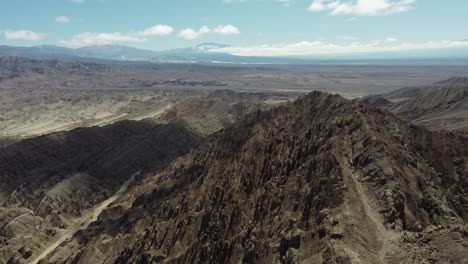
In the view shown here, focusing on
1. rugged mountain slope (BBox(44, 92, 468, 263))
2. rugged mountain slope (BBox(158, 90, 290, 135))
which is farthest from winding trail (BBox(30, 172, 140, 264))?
rugged mountain slope (BBox(158, 90, 290, 135))

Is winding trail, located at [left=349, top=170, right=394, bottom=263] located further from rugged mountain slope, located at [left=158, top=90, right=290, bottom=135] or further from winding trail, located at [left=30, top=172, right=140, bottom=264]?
rugged mountain slope, located at [left=158, top=90, right=290, bottom=135]

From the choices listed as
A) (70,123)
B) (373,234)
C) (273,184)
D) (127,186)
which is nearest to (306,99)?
(273,184)

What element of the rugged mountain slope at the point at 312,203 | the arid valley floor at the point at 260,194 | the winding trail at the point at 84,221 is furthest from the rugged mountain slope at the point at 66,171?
the rugged mountain slope at the point at 312,203

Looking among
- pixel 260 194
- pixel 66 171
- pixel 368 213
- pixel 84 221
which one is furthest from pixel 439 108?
pixel 368 213

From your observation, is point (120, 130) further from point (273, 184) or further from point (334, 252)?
point (334, 252)

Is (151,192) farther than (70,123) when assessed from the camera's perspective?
No
